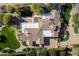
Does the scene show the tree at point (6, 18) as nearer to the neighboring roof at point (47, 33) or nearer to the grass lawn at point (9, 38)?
the grass lawn at point (9, 38)

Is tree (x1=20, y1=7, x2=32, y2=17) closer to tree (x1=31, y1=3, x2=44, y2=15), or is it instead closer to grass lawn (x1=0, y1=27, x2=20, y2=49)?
tree (x1=31, y1=3, x2=44, y2=15)

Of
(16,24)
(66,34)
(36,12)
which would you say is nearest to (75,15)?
(66,34)

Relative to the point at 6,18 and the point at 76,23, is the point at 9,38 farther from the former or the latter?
the point at 76,23

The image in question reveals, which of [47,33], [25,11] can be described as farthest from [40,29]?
[25,11]

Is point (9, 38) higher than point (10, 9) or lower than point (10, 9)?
lower

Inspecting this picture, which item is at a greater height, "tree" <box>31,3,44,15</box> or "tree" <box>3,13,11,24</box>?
"tree" <box>31,3,44,15</box>

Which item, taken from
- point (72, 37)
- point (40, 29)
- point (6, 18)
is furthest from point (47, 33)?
point (6, 18)

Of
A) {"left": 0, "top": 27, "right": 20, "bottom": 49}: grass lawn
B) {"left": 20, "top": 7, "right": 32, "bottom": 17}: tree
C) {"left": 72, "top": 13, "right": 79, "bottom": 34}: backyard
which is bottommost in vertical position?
{"left": 0, "top": 27, "right": 20, "bottom": 49}: grass lawn

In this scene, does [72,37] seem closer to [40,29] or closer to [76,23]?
[76,23]

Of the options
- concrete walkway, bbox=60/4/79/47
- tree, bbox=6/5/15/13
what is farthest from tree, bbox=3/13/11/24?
concrete walkway, bbox=60/4/79/47

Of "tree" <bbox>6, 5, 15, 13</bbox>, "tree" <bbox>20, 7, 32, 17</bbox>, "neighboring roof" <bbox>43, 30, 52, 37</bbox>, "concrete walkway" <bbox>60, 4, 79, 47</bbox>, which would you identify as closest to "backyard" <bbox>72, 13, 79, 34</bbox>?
"concrete walkway" <bbox>60, 4, 79, 47</bbox>
